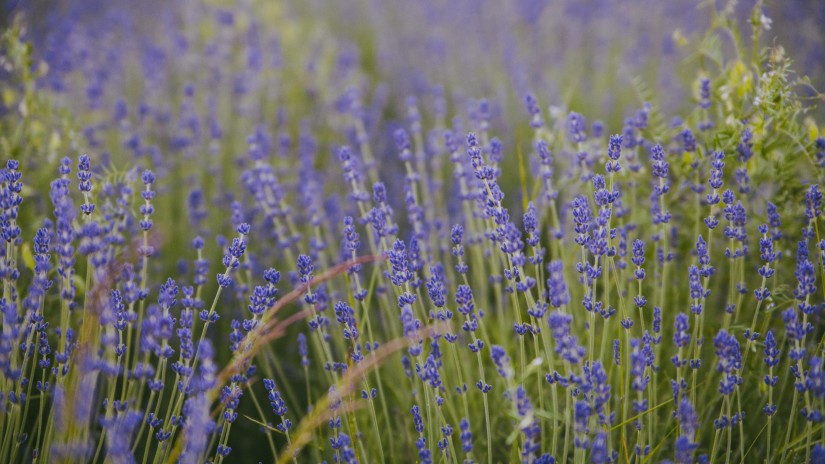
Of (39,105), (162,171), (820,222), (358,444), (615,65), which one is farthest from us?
(615,65)

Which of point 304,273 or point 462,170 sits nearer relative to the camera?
point 304,273

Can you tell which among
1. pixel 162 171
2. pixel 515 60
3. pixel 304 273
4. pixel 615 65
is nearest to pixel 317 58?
pixel 515 60

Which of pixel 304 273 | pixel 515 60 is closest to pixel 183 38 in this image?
pixel 515 60

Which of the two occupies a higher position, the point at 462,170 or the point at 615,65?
the point at 615,65

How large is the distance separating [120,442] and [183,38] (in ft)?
10.5

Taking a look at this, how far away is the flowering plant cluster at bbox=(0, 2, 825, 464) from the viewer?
61.3 inches

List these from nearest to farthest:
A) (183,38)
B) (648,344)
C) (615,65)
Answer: (648,344) → (183,38) → (615,65)

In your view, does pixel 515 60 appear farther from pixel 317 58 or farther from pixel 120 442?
pixel 120 442

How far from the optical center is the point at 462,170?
7.29 ft

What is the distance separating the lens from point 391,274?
1861 millimetres

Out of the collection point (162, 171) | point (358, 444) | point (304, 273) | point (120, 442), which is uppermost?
point (162, 171)

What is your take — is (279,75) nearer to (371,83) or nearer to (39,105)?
(371,83)

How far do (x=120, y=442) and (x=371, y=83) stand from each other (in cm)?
393

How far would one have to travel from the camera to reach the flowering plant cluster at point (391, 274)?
5.11 ft
